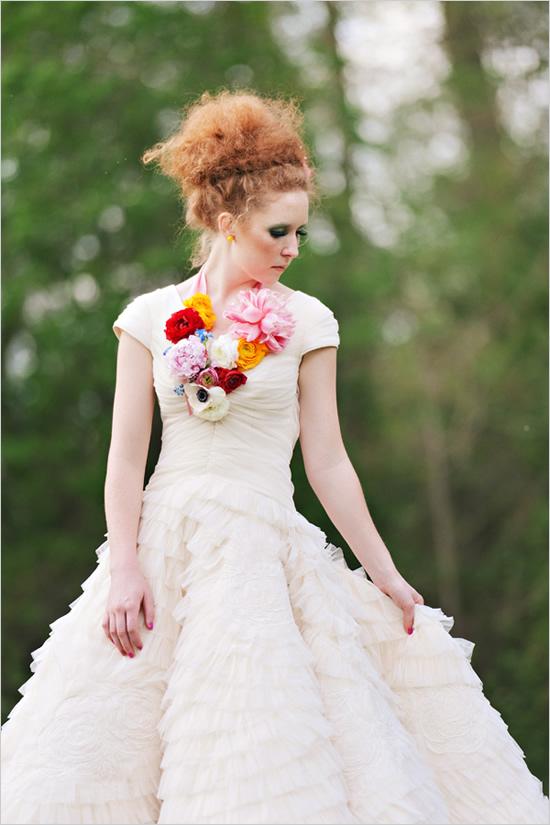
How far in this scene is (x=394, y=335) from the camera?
14008 millimetres

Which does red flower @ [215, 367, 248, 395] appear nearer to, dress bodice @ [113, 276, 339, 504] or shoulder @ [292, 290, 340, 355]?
dress bodice @ [113, 276, 339, 504]

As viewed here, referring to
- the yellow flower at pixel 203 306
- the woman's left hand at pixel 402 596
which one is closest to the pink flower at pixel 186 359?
the yellow flower at pixel 203 306

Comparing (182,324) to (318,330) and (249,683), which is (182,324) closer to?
(318,330)

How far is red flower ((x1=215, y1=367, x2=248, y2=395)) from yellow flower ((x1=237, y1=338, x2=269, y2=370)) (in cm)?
3

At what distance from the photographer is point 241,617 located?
2.82 meters

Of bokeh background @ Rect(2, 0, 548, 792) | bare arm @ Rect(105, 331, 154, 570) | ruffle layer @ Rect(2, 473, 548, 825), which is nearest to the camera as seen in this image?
ruffle layer @ Rect(2, 473, 548, 825)

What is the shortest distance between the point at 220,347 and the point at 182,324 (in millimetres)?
118

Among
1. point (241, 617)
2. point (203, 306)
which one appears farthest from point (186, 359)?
point (241, 617)

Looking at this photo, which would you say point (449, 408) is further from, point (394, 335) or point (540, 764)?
point (540, 764)

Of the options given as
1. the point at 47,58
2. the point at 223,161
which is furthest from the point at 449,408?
the point at 223,161

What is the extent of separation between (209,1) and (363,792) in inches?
393

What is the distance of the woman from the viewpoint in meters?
2.67

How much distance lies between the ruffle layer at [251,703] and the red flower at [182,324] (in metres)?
0.37

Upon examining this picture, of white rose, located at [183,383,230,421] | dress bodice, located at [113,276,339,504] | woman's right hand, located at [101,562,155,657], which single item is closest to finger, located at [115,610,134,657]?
woman's right hand, located at [101,562,155,657]
